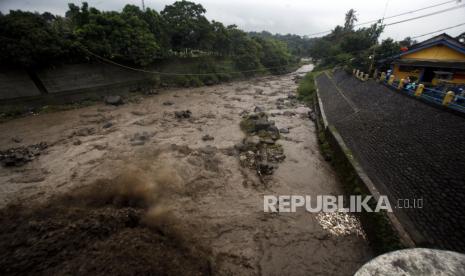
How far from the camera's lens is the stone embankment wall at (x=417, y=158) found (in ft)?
17.0

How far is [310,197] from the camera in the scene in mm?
8242

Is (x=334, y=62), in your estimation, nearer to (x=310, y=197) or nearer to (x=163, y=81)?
(x=163, y=81)

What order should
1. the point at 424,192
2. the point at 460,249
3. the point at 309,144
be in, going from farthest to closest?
the point at 309,144 < the point at 424,192 < the point at 460,249

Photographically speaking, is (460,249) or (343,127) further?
(343,127)

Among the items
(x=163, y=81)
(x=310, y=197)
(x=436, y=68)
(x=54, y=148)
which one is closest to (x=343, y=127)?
(x=310, y=197)

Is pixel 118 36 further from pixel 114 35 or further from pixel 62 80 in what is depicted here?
→ pixel 62 80

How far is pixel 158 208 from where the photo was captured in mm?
7117

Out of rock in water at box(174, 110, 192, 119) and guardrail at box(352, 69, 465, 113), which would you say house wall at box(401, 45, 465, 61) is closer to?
guardrail at box(352, 69, 465, 113)

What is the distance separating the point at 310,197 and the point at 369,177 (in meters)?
2.29

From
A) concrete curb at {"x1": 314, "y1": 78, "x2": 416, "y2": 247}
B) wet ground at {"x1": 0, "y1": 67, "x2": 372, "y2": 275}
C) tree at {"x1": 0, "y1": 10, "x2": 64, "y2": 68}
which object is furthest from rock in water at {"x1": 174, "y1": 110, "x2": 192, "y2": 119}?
concrete curb at {"x1": 314, "y1": 78, "x2": 416, "y2": 247}

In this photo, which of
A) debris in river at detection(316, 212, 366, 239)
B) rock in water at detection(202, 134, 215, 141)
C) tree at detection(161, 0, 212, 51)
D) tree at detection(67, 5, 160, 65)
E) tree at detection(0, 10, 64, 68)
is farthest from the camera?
tree at detection(161, 0, 212, 51)

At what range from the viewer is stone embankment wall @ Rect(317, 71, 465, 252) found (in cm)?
518

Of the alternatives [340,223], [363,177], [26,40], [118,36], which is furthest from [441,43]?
[26,40]

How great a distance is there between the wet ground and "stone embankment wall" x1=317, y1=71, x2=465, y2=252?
1708mm
